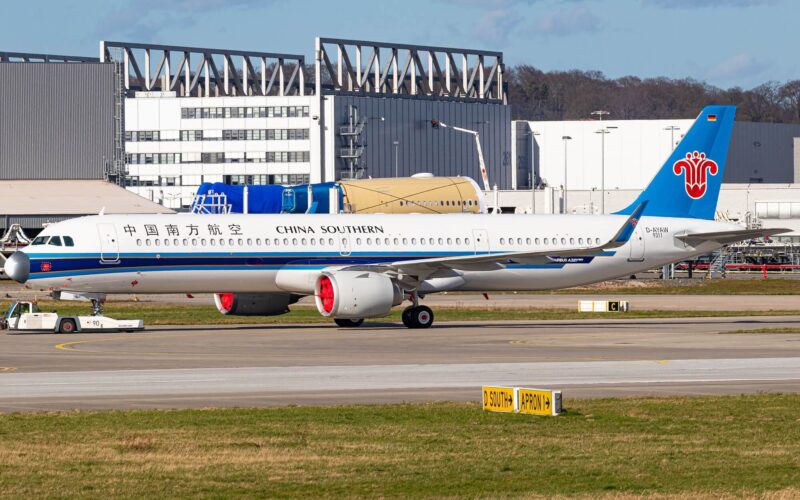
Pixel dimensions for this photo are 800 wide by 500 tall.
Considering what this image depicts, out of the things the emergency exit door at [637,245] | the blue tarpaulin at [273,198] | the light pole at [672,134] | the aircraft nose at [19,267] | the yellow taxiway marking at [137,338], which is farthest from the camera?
the light pole at [672,134]

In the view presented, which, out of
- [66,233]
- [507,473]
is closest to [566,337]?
[66,233]

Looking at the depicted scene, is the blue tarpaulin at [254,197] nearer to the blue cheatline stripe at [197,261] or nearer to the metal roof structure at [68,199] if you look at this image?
the metal roof structure at [68,199]

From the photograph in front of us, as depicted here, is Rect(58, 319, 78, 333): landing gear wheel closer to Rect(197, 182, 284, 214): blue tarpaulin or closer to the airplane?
the airplane

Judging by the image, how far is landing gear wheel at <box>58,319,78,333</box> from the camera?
49.5 metres

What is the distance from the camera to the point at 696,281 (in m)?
96.4

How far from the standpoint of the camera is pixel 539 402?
83.0 feet

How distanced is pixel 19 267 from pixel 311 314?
16479 mm

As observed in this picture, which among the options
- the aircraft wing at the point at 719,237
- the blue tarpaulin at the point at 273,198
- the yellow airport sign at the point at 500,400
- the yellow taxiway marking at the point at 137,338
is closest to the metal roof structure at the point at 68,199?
the blue tarpaulin at the point at 273,198

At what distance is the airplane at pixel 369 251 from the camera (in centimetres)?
5000

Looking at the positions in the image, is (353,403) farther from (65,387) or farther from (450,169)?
(450,169)

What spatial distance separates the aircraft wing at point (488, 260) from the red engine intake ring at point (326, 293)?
1.93 metres

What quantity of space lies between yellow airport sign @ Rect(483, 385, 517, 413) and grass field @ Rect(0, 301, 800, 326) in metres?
30.8

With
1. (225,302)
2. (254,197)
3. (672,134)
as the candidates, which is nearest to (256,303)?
(225,302)

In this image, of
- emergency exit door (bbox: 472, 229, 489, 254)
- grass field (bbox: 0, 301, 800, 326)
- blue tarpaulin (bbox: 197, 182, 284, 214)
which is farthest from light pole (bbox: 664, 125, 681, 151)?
emergency exit door (bbox: 472, 229, 489, 254)
